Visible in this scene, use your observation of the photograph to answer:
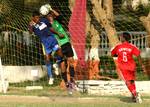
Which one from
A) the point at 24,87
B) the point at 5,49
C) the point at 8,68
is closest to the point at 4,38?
the point at 5,49

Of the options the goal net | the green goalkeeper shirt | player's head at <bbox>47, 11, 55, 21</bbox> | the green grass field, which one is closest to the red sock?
the green grass field

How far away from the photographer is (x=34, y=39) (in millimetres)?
21531

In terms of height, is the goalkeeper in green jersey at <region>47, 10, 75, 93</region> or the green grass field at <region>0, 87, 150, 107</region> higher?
the goalkeeper in green jersey at <region>47, 10, 75, 93</region>

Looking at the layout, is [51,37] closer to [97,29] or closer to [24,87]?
[24,87]

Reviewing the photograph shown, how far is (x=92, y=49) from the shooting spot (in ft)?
65.4

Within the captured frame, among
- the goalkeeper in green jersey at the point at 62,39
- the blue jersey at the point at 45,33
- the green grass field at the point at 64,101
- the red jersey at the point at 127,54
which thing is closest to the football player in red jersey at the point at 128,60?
the red jersey at the point at 127,54

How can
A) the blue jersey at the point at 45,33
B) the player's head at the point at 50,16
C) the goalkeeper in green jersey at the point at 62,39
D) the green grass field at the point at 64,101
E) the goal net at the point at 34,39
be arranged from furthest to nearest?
the goal net at the point at 34,39 → the blue jersey at the point at 45,33 → the player's head at the point at 50,16 → the goalkeeper in green jersey at the point at 62,39 → the green grass field at the point at 64,101

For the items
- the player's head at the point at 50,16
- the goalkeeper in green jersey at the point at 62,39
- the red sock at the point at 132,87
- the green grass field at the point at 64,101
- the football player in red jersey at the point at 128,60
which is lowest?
the green grass field at the point at 64,101

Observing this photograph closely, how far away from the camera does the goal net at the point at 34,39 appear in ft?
66.2

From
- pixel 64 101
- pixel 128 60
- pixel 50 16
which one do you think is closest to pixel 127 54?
pixel 128 60

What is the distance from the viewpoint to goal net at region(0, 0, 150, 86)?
2017 centimetres

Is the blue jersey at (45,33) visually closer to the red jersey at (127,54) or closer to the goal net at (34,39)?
the red jersey at (127,54)

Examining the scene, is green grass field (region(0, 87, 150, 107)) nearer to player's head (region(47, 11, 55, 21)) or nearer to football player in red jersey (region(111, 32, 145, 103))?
football player in red jersey (region(111, 32, 145, 103))

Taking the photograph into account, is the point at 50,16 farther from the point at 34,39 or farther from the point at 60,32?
the point at 34,39
